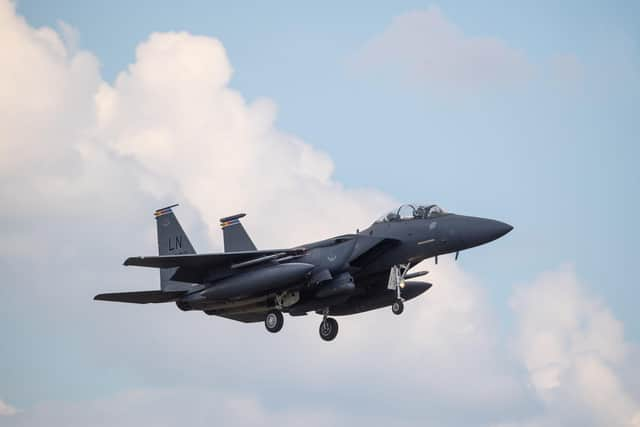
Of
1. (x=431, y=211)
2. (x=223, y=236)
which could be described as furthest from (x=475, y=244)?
(x=223, y=236)

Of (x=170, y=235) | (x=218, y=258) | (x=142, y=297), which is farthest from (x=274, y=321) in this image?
(x=170, y=235)

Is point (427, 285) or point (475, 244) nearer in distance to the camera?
point (475, 244)

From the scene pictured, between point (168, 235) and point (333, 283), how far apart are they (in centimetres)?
676

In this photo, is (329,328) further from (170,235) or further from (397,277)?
(170,235)

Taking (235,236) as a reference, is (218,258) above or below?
below

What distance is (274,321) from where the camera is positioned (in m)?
37.8

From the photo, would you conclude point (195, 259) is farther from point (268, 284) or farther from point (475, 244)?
point (475, 244)

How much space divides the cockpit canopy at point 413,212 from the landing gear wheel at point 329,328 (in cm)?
404

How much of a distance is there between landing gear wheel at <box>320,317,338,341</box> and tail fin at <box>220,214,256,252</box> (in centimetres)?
358

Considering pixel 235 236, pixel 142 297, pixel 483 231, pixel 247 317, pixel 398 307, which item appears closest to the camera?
pixel 483 231

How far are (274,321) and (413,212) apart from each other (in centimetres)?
529

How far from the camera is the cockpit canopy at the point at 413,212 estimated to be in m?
36.3

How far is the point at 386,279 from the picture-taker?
3825 centimetres

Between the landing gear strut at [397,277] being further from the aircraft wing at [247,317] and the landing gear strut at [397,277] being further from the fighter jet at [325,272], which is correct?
the aircraft wing at [247,317]
